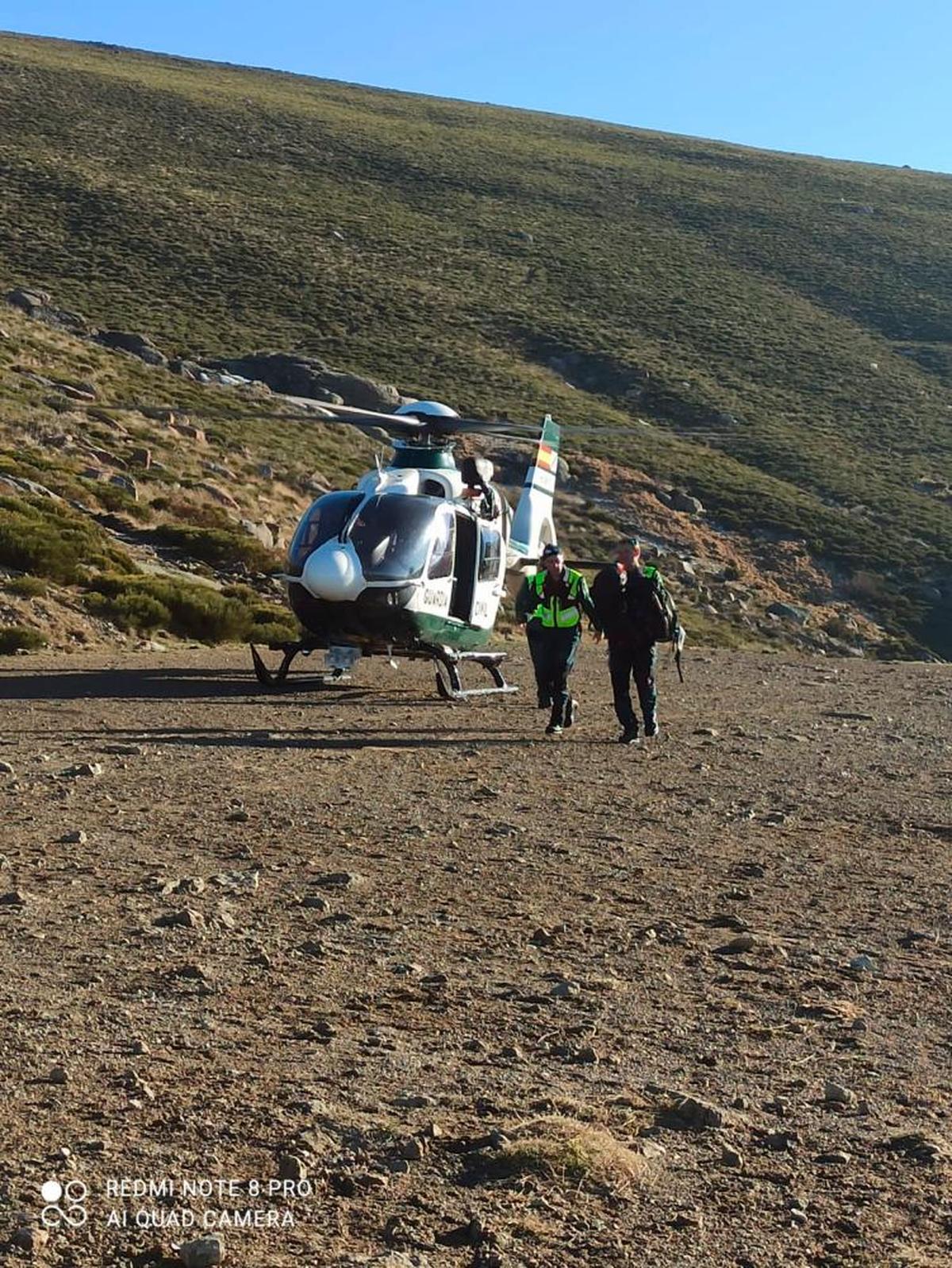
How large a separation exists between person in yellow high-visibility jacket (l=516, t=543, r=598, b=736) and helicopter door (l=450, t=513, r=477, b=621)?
308cm

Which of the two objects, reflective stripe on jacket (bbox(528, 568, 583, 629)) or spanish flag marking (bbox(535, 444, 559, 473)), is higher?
spanish flag marking (bbox(535, 444, 559, 473))

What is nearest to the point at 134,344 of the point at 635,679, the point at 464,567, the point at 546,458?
the point at 546,458

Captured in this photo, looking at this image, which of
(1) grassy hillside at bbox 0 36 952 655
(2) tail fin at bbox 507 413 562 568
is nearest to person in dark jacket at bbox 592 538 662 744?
(2) tail fin at bbox 507 413 562 568

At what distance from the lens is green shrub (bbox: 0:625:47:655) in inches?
741

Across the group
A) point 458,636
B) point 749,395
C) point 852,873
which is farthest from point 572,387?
point 852,873

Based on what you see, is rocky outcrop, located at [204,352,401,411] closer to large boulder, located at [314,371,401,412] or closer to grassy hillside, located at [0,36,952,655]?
large boulder, located at [314,371,401,412]

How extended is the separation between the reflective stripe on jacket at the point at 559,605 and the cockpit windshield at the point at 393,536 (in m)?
2.19

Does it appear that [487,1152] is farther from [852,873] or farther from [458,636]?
[458,636]

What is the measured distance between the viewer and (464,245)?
6650 centimetres

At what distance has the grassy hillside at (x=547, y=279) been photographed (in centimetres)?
4909

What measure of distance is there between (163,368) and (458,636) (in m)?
30.7

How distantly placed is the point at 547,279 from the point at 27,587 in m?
46.6

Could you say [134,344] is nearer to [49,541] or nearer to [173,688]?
[49,541]

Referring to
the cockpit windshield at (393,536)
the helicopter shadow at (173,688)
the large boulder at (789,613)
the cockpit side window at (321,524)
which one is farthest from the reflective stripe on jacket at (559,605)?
the large boulder at (789,613)
